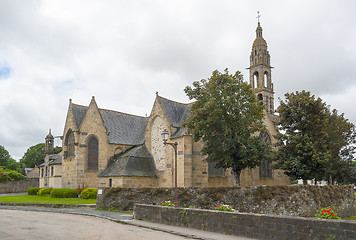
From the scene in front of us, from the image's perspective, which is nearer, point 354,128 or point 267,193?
point 267,193

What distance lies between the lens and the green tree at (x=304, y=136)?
94.7 feet

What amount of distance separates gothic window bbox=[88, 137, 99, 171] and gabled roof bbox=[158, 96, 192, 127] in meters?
9.79

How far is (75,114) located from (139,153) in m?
9.48

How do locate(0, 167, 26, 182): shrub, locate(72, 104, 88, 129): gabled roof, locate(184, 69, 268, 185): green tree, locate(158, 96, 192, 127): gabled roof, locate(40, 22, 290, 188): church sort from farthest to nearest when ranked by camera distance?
locate(0, 167, 26, 182): shrub < locate(72, 104, 88, 129): gabled roof < locate(158, 96, 192, 127): gabled roof < locate(40, 22, 290, 188): church < locate(184, 69, 268, 185): green tree

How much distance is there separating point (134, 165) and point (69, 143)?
32.8 ft

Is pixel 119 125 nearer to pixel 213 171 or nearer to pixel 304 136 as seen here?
pixel 213 171

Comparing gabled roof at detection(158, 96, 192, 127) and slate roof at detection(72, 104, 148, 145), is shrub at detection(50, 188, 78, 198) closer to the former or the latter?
slate roof at detection(72, 104, 148, 145)

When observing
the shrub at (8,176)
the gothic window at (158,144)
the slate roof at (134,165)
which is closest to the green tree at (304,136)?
the gothic window at (158,144)

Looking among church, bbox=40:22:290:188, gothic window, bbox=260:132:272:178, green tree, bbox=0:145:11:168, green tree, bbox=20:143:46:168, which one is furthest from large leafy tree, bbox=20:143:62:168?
gothic window, bbox=260:132:272:178

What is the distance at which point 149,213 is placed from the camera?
1766cm

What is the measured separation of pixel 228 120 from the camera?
84.1ft

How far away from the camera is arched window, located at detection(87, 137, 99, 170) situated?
36.5 metres

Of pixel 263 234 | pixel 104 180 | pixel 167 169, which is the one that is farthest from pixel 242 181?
pixel 263 234

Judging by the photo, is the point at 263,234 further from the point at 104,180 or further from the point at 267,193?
the point at 104,180
